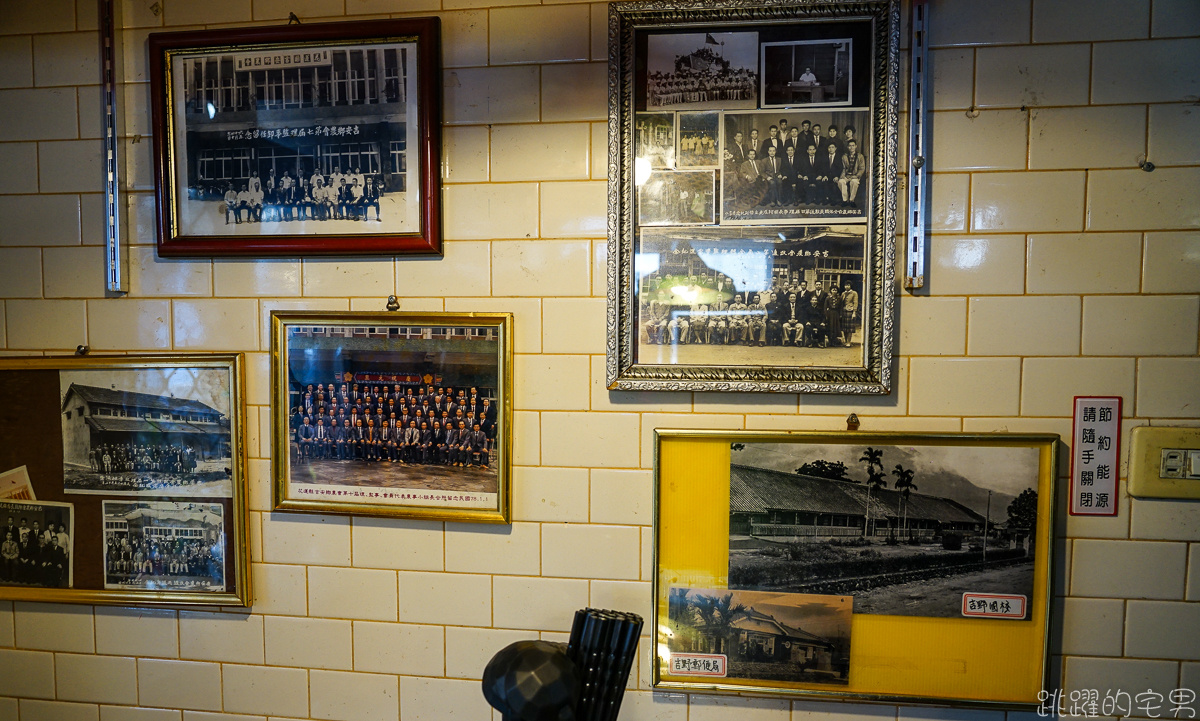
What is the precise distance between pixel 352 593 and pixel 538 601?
39cm

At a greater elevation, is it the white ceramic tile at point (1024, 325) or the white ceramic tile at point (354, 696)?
the white ceramic tile at point (1024, 325)

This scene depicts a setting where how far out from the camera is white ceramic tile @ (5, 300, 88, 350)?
1.26 meters

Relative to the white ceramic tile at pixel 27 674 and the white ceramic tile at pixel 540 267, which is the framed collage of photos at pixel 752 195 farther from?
the white ceramic tile at pixel 27 674

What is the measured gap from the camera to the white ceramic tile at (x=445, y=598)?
1.21 meters

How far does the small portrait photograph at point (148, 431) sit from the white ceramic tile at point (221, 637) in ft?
0.87

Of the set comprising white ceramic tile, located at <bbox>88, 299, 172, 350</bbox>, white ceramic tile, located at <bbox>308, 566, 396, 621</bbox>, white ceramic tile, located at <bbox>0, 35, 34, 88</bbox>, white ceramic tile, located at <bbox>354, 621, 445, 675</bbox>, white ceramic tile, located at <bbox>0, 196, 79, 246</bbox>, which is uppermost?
white ceramic tile, located at <bbox>0, 35, 34, 88</bbox>

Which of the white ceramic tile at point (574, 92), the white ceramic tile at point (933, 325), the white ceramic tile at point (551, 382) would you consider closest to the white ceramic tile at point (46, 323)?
the white ceramic tile at point (551, 382)

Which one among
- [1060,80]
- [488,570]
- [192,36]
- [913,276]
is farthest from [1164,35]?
[192,36]

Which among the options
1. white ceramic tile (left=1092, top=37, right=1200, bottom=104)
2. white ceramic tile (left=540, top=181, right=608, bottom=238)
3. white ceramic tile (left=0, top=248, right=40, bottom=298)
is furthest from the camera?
white ceramic tile (left=0, top=248, right=40, bottom=298)

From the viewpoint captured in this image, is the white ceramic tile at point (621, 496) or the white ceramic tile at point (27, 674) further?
the white ceramic tile at point (27, 674)

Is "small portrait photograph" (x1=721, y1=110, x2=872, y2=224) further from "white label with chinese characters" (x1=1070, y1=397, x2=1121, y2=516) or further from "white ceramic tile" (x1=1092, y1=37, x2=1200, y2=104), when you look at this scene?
"white label with chinese characters" (x1=1070, y1=397, x2=1121, y2=516)

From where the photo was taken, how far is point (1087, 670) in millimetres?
1123

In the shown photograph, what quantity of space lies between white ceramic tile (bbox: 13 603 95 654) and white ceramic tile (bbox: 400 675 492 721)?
71cm

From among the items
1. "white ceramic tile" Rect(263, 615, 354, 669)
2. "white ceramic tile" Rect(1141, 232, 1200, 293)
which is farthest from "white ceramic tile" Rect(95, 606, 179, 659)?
"white ceramic tile" Rect(1141, 232, 1200, 293)
